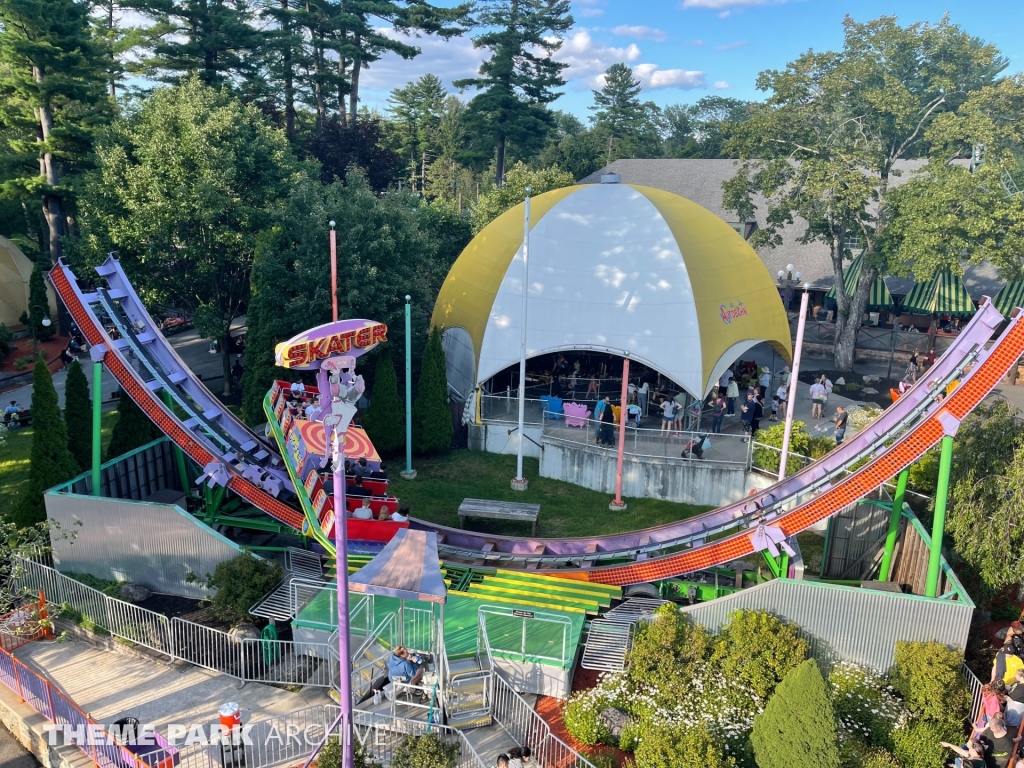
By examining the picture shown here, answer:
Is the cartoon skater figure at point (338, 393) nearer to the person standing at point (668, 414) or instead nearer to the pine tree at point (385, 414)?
the pine tree at point (385, 414)

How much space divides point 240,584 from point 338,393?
24.5ft

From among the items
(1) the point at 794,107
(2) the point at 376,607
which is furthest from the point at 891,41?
(2) the point at 376,607

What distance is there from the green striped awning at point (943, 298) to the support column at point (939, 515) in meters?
20.0

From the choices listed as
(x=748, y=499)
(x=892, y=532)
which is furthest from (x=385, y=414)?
(x=892, y=532)

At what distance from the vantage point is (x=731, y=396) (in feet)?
74.2

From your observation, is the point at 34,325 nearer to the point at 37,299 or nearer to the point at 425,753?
the point at 37,299

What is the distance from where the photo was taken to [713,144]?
6981 cm

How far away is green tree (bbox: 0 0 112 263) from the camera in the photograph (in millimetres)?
28547

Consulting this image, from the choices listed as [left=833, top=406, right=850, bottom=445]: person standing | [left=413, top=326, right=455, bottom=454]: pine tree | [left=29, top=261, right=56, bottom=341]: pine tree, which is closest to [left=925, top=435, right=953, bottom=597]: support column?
[left=833, top=406, right=850, bottom=445]: person standing

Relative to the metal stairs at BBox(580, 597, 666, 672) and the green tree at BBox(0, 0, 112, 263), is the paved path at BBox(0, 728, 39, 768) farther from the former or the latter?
the green tree at BBox(0, 0, 112, 263)

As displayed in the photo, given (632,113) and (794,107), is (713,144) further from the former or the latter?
(794,107)

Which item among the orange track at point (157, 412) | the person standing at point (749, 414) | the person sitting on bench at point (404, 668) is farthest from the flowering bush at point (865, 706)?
the orange track at point (157, 412)

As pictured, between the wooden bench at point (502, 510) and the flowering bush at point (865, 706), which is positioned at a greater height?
the wooden bench at point (502, 510)

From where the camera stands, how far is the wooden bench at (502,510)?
17281 millimetres
